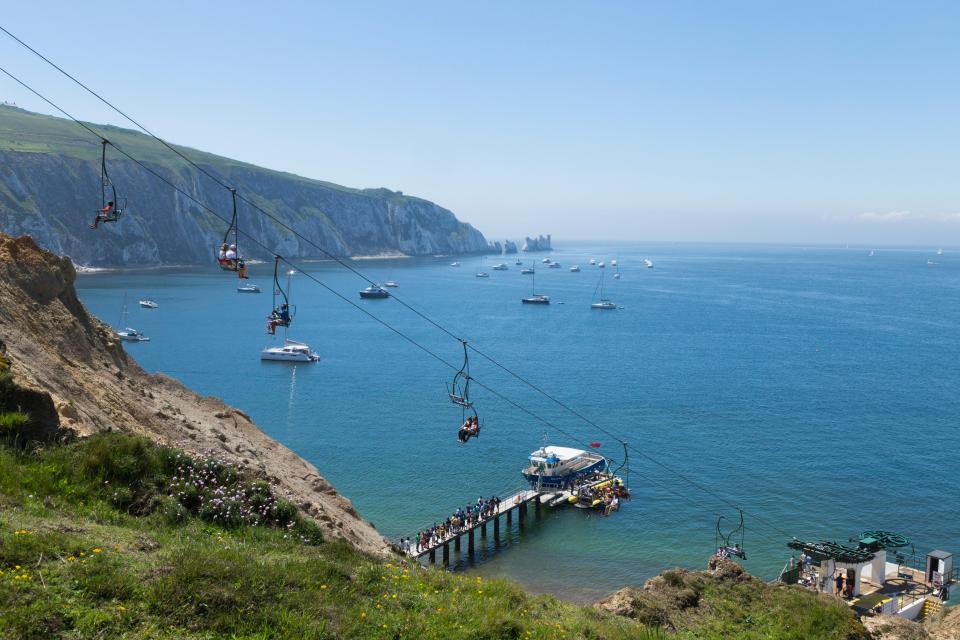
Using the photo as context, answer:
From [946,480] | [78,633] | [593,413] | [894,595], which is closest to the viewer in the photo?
[78,633]

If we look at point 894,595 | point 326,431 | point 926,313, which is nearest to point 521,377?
point 326,431

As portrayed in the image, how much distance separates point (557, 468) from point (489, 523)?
17.4 ft

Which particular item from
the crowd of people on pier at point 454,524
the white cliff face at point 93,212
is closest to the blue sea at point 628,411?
the crowd of people on pier at point 454,524

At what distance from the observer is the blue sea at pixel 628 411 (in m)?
37.5

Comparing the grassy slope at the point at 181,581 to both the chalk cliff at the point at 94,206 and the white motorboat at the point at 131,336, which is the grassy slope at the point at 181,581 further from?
the chalk cliff at the point at 94,206

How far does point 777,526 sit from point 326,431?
3072cm

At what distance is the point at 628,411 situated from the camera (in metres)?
59.3

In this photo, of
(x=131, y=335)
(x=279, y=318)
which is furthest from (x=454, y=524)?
(x=131, y=335)

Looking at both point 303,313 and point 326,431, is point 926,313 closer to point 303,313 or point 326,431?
point 303,313

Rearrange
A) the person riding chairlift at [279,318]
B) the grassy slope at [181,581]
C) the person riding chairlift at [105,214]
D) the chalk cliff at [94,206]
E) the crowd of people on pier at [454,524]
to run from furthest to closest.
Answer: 1. the chalk cliff at [94,206]
2. the crowd of people on pier at [454,524]
3. the person riding chairlift at [279,318]
4. the person riding chairlift at [105,214]
5. the grassy slope at [181,581]

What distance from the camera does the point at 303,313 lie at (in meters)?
118

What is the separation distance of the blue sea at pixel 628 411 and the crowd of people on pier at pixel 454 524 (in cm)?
155

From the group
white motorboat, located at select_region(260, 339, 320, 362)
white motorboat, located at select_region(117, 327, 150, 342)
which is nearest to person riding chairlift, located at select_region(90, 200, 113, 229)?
white motorboat, located at select_region(260, 339, 320, 362)

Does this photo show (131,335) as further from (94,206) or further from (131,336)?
(94,206)
